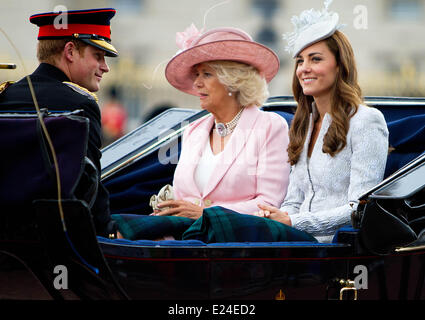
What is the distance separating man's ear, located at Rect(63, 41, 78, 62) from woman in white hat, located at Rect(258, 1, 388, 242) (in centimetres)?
77

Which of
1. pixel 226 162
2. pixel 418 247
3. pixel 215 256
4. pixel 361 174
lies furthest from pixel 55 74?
pixel 418 247

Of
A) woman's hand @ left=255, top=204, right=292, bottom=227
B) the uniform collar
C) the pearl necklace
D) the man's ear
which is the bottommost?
woman's hand @ left=255, top=204, right=292, bottom=227

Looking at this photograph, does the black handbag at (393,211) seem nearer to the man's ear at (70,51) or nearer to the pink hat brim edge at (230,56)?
the pink hat brim edge at (230,56)

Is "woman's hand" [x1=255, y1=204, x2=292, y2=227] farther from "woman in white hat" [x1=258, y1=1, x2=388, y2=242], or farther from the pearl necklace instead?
the pearl necklace

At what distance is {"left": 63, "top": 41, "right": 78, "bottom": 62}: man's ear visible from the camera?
2.51m

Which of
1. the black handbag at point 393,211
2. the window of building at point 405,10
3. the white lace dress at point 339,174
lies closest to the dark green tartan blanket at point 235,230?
the white lace dress at point 339,174

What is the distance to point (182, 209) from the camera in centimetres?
261

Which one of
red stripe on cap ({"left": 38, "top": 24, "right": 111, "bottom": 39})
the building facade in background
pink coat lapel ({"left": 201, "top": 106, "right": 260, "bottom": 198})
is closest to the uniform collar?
red stripe on cap ({"left": 38, "top": 24, "right": 111, "bottom": 39})

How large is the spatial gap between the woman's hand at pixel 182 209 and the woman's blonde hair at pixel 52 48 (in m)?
0.62

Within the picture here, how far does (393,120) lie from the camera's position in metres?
3.01

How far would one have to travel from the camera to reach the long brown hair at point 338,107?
2.48m
